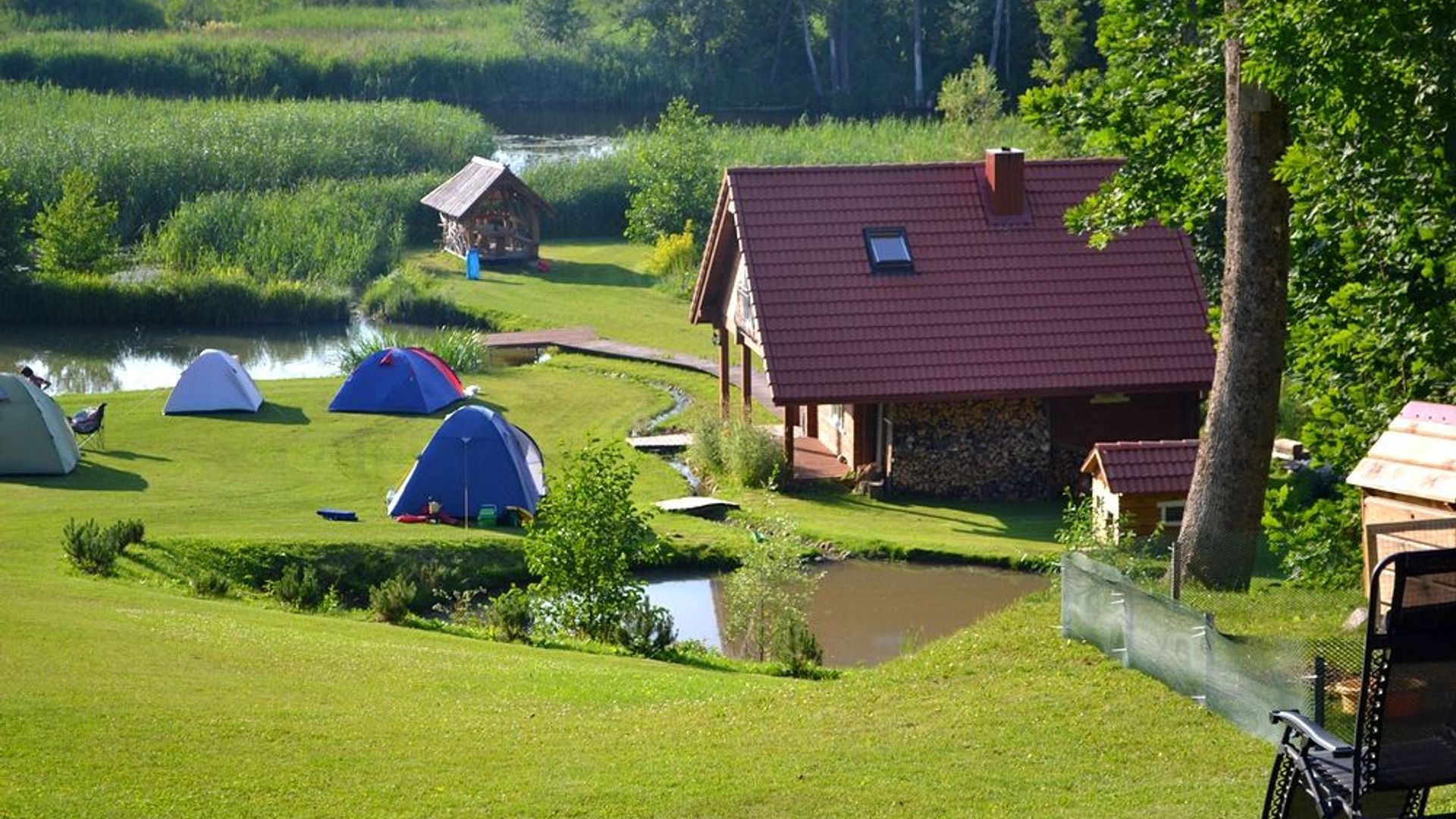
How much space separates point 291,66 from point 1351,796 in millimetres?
71922

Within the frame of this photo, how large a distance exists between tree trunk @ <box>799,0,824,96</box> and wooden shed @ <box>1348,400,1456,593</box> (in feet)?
236

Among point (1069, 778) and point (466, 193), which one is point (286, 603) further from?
point (466, 193)

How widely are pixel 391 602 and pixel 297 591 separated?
119 centimetres

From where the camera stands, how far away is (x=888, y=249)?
26766mm

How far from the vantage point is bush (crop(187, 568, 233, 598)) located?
18578 mm

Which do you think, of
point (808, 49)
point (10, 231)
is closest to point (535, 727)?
point (10, 231)

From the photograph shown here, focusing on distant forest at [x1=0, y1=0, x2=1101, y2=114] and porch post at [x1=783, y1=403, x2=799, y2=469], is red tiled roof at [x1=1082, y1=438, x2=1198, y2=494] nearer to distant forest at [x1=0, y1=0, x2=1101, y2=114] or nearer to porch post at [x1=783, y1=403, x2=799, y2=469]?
porch post at [x1=783, y1=403, x2=799, y2=469]

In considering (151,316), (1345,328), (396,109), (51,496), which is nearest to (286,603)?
(51,496)

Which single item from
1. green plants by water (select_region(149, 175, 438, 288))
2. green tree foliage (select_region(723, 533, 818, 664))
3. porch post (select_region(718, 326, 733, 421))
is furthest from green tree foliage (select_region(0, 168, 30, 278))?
green tree foliage (select_region(723, 533, 818, 664))

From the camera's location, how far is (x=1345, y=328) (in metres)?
15.7

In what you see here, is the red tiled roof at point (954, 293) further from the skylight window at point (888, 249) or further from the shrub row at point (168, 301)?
the shrub row at point (168, 301)

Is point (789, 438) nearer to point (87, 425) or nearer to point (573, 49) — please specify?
point (87, 425)

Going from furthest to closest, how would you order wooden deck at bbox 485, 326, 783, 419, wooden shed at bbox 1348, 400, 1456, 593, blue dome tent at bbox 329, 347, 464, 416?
1. wooden deck at bbox 485, 326, 783, 419
2. blue dome tent at bbox 329, 347, 464, 416
3. wooden shed at bbox 1348, 400, 1456, 593

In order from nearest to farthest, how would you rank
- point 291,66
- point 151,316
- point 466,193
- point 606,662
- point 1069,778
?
point 1069,778, point 606,662, point 151,316, point 466,193, point 291,66
